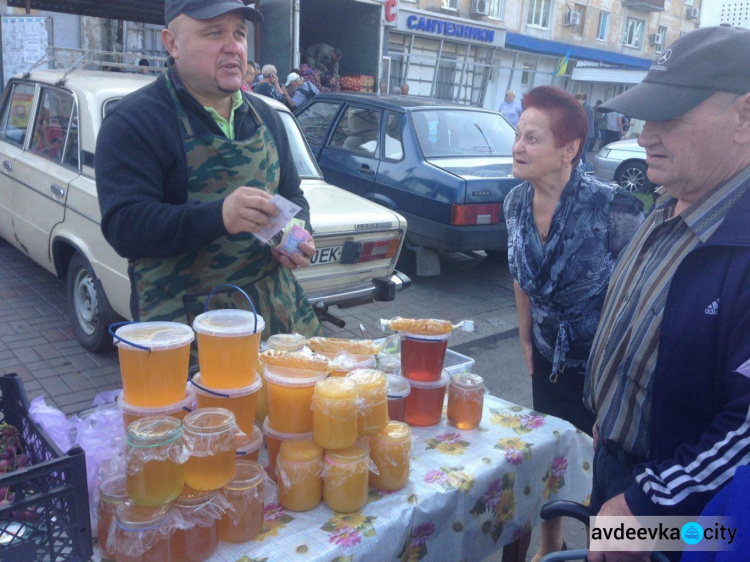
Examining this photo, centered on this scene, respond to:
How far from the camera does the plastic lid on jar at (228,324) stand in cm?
154

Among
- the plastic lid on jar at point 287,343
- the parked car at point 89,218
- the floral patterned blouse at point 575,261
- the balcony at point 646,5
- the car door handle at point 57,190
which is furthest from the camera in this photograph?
the balcony at point 646,5

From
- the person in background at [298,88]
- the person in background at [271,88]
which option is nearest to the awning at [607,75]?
the person in background at [298,88]

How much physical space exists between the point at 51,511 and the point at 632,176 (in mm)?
13481

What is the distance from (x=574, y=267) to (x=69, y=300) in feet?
12.7

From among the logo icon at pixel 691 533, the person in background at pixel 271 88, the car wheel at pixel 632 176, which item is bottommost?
the car wheel at pixel 632 176

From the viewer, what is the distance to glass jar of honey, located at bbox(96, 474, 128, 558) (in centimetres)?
135

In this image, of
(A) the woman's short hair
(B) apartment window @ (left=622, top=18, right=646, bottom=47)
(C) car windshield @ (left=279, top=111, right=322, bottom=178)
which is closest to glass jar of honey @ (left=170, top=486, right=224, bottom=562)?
(A) the woman's short hair

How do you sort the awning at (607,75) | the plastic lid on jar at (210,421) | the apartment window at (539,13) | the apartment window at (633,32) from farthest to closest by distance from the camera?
the apartment window at (633,32), the apartment window at (539,13), the awning at (607,75), the plastic lid on jar at (210,421)

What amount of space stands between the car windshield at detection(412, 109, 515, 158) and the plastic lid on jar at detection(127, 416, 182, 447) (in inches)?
212

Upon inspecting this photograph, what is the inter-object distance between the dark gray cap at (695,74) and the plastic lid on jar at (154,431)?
4.33 feet

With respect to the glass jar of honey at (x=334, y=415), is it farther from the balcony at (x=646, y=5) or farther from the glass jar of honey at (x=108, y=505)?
the balcony at (x=646, y=5)

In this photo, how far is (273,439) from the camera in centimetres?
165

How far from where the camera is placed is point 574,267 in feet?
8.01

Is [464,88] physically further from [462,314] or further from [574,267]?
[574,267]
